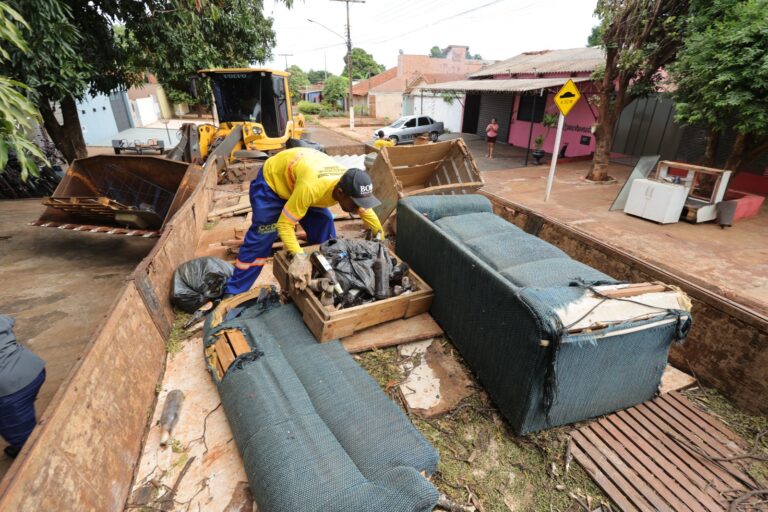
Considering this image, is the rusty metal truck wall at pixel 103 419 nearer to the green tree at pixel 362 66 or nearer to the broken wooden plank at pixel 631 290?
the broken wooden plank at pixel 631 290

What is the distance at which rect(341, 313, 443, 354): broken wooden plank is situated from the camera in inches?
132

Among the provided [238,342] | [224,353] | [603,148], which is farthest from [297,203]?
[603,148]

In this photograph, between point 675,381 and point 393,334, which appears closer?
point 675,381

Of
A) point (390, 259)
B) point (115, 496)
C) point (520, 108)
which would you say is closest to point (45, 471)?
point (115, 496)

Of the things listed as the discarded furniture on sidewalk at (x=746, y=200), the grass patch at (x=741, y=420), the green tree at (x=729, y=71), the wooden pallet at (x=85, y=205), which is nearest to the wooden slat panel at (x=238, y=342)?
the wooden pallet at (x=85, y=205)

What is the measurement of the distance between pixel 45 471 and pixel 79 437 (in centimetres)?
26

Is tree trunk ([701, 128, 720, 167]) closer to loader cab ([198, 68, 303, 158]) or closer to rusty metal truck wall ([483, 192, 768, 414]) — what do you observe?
rusty metal truck wall ([483, 192, 768, 414])

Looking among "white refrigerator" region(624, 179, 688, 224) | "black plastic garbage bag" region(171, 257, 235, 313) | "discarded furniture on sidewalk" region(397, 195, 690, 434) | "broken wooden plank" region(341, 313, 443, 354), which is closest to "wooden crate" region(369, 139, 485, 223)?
"broken wooden plank" region(341, 313, 443, 354)

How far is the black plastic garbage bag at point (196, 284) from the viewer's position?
3648 mm

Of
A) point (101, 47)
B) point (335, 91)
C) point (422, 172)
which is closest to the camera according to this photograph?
point (422, 172)

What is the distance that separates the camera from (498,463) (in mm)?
2455

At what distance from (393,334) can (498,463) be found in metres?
1.41

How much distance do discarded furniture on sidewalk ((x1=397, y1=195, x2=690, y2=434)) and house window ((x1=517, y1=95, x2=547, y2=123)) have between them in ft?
41.5

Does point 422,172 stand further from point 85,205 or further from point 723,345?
point 85,205
